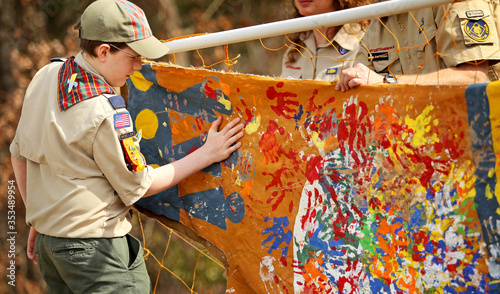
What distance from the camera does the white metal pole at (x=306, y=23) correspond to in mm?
1734

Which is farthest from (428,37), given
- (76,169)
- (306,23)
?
(76,169)

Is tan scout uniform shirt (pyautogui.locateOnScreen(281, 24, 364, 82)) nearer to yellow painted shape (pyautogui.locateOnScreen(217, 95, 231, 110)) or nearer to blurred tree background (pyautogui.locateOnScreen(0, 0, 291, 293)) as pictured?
yellow painted shape (pyautogui.locateOnScreen(217, 95, 231, 110))

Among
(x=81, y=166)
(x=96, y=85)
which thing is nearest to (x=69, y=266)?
(x=81, y=166)

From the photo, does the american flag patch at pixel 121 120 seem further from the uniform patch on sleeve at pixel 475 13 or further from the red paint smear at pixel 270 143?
the uniform patch on sleeve at pixel 475 13

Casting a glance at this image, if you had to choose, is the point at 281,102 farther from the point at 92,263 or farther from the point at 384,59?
the point at 92,263

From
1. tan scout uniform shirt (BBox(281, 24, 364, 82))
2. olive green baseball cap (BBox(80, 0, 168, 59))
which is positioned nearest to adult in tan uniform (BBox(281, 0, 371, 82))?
tan scout uniform shirt (BBox(281, 24, 364, 82))

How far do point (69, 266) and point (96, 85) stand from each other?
0.66 m

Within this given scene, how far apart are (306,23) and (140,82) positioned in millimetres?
885

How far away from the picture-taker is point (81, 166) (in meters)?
1.96

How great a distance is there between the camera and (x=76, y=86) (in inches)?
77.2

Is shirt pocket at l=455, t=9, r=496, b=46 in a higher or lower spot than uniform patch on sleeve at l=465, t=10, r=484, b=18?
lower

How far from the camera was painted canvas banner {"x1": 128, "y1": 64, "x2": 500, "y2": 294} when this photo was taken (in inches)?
61.3

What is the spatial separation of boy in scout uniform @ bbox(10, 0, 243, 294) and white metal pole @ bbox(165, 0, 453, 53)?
245 millimetres

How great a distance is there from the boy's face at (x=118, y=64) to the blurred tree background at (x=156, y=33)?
2.25 m
